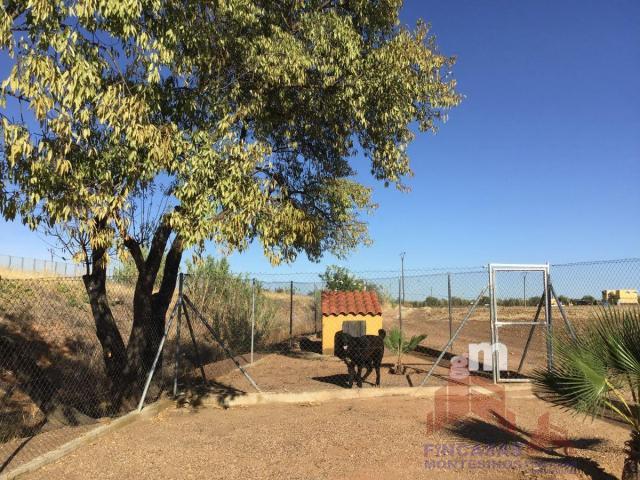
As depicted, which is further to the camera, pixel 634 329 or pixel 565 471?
pixel 565 471

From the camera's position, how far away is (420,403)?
8867 mm

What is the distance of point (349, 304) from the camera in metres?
15.8

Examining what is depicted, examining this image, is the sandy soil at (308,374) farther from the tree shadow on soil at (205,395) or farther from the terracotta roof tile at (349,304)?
the terracotta roof tile at (349,304)

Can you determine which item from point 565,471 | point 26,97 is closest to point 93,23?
point 26,97

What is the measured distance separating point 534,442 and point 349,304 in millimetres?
9405

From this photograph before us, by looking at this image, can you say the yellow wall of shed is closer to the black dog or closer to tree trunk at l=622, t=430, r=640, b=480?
the black dog

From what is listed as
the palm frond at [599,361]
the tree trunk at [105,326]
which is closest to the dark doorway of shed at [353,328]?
the tree trunk at [105,326]

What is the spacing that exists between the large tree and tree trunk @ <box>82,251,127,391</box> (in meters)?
0.02

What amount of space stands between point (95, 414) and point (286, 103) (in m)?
6.42

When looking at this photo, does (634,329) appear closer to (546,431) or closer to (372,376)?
(546,431)

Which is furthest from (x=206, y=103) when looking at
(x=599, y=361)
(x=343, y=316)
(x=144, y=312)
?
(x=343, y=316)

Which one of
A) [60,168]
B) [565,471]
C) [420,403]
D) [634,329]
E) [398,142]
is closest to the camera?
[634,329]

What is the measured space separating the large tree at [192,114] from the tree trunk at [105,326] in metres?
0.02

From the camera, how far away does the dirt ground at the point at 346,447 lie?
559cm
